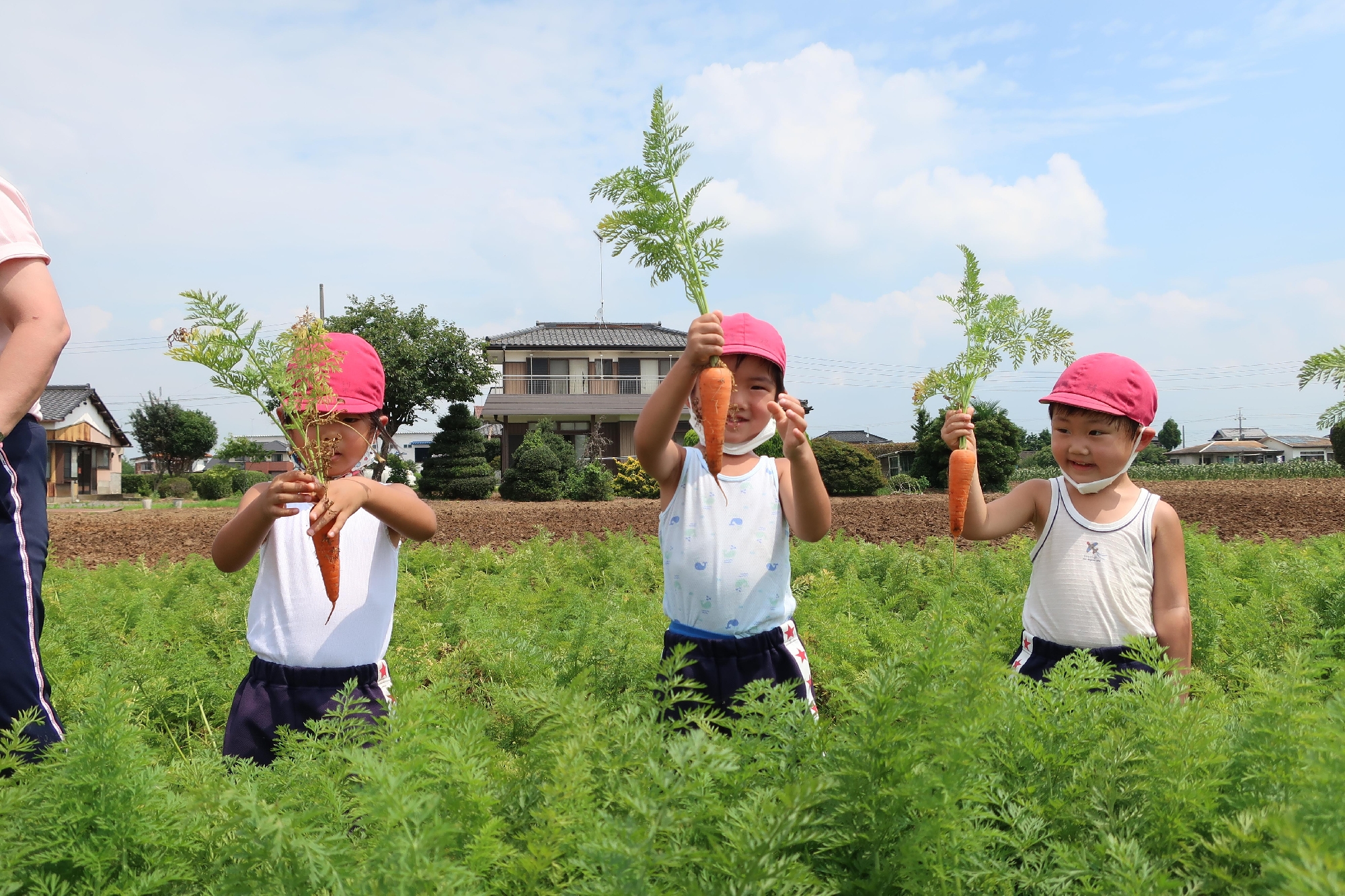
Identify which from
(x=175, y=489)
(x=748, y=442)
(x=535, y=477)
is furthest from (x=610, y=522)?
(x=175, y=489)

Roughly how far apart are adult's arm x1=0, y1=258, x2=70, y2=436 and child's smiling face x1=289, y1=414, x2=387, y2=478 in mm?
676

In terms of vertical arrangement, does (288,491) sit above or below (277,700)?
above

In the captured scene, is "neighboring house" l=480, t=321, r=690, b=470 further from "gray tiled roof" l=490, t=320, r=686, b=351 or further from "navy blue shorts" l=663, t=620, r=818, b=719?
"navy blue shorts" l=663, t=620, r=818, b=719

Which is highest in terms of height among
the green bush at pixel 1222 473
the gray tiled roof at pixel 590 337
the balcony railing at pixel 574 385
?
the gray tiled roof at pixel 590 337

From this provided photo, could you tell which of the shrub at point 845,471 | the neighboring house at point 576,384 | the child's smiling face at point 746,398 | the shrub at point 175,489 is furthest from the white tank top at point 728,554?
the shrub at point 175,489

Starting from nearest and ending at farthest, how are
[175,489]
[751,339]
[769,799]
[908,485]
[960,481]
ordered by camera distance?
[769,799] → [751,339] → [960,481] → [908,485] → [175,489]

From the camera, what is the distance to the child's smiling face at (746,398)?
2662 mm

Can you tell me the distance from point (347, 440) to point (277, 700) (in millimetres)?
767

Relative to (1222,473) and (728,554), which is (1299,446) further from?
(728,554)

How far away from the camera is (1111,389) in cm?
271

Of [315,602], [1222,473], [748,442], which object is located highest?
[748,442]

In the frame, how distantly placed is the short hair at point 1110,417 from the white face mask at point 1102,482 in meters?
0.03

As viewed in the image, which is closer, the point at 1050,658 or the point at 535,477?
the point at 1050,658

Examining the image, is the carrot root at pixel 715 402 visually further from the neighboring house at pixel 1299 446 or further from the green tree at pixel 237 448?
the neighboring house at pixel 1299 446
